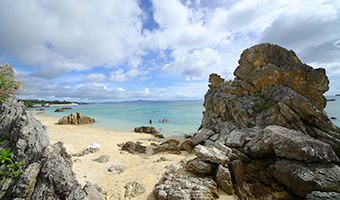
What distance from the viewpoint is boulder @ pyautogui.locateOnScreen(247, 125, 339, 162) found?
6414 millimetres

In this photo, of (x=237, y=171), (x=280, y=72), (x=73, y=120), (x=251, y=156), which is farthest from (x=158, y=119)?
(x=237, y=171)

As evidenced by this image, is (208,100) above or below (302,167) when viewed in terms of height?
above

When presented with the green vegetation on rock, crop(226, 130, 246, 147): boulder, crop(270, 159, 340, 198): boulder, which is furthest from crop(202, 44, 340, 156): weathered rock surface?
the green vegetation on rock

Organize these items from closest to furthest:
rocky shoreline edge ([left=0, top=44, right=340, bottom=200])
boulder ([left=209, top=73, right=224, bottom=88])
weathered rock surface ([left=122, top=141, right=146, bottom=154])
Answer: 1. rocky shoreline edge ([left=0, top=44, right=340, bottom=200])
2. weathered rock surface ([left=122, top=141, right=146, bottom=154])
3. boulder ([left=209, top=73, right=224, bottom=88])

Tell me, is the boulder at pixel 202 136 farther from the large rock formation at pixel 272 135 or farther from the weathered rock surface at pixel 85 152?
the weathered rock surface at pixel 85 152

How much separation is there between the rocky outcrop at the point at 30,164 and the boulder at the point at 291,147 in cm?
929

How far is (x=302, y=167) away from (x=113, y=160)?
13.1 metres

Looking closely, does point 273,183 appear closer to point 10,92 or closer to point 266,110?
point 266,110

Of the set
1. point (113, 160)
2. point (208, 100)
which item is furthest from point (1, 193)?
point (208, 100)

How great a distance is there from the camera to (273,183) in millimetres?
6961

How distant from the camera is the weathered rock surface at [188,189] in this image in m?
6.16

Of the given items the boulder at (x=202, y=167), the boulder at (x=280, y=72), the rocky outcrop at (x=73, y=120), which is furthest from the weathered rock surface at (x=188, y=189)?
the rocky outcrop at (x=73, y=120)

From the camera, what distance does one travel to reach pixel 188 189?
643 centimetres

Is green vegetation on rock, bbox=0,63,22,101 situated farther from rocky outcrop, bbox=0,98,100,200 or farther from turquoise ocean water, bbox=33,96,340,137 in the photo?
turquoise ocean water, bbox=33,96,340,137
